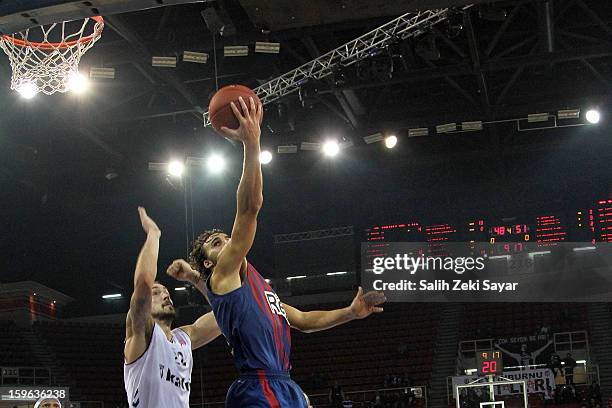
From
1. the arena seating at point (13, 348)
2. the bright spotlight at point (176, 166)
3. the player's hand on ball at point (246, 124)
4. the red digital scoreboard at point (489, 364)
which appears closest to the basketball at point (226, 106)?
the player's hand on ball at point (246, 124)

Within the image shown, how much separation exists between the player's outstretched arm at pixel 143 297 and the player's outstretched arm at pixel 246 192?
2.19ft

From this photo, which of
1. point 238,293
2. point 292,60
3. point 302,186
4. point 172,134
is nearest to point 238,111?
point 238,293

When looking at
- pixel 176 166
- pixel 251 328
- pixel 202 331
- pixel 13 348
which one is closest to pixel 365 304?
pixel 251 328

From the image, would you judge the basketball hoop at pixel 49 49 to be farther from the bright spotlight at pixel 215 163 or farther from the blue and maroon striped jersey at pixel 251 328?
the bright spotlight at pixel 215 163

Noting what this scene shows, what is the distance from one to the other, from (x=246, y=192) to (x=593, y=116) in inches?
513

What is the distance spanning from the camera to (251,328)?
161 inches

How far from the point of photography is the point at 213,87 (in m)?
15.1

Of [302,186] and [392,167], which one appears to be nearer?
[392,167]

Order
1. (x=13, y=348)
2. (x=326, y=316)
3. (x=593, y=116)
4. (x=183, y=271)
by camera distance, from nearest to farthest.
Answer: (x=183, y=271) < (x=326, y=316) < (x=593, y=116) < (x=13, y=348)

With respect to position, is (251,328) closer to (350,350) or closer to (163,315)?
(163,315)

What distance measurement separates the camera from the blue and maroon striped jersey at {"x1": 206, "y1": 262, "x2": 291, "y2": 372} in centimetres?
407

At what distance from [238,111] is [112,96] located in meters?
12.1

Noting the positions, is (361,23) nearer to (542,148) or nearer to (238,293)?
(542,148)

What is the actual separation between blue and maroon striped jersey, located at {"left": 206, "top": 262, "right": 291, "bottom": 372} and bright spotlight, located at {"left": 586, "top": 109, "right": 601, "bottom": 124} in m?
12.8
